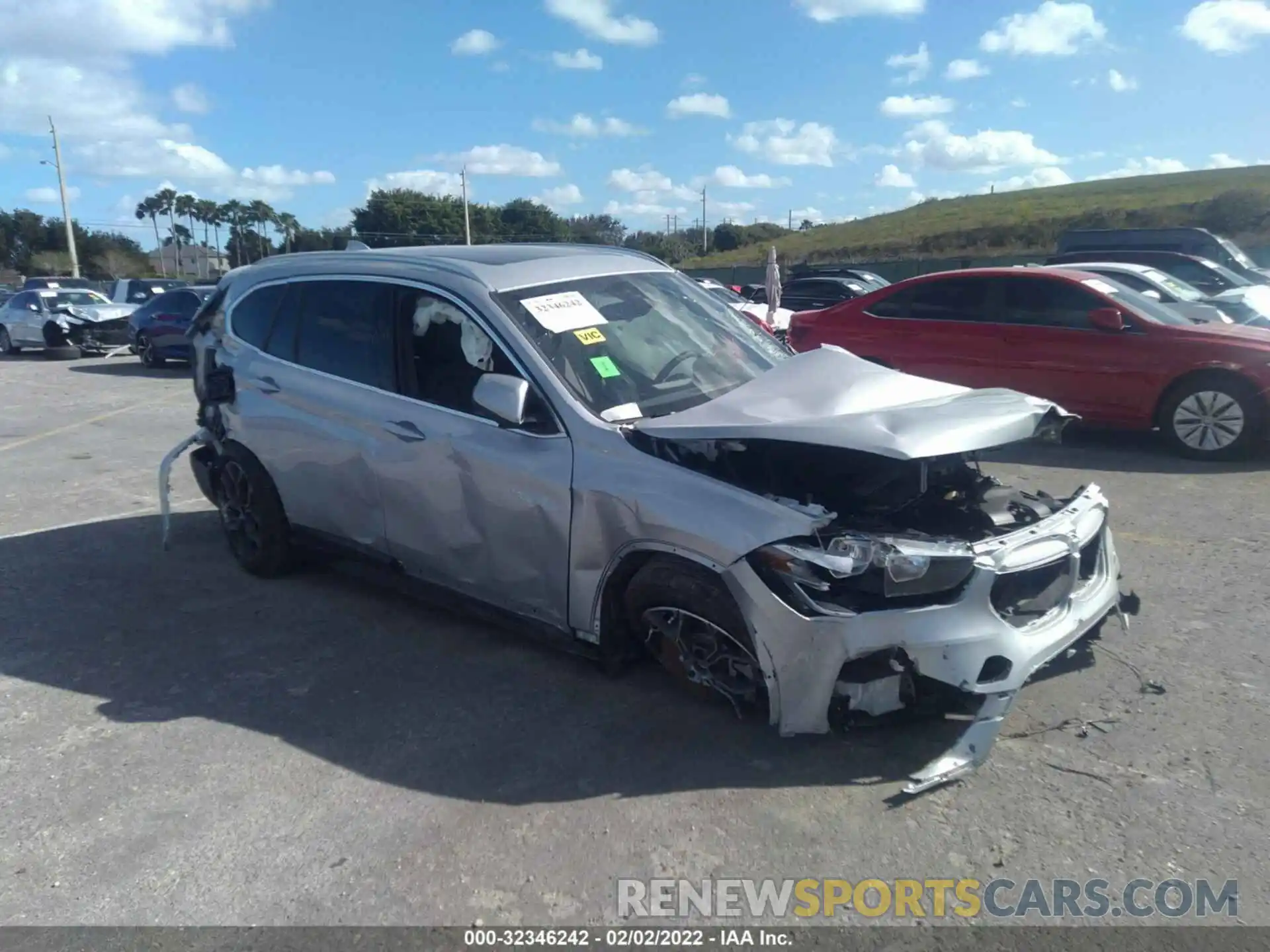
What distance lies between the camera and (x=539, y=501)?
4.20 m

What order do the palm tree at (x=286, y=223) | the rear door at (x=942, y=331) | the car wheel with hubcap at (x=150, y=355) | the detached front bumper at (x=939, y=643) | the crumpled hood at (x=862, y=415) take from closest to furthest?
the detached front bumper at (x=939, y=643)
the crumpled hood at (x=862, y=415)
the rear door at (x=942, y=331)
the car wheel with hubcap at (x=150, y=355)
the palm tree at (x=286, y=223)

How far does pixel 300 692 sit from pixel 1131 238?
18.1 m

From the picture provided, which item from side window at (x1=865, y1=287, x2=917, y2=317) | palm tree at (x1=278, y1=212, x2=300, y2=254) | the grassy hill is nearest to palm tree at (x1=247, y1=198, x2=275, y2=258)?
palm tree at (x1=278, y1=212, x2=300, y2=254)

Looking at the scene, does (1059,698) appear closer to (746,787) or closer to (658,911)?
(746,787)

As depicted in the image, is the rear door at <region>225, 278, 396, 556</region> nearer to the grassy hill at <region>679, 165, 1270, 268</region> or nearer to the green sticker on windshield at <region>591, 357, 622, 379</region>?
the green sticker on windshield at <region>591, 357, 622, 379</region>

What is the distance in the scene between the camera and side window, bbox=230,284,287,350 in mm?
5820

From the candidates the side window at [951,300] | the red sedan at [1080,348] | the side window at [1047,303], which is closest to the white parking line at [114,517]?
the red sedan at [1080,348]

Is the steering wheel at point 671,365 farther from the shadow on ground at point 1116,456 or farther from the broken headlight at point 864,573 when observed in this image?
the shadow on ground at point 1116,456

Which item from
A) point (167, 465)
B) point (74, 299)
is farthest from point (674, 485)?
point (74, 299)

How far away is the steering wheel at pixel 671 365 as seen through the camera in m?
4.54

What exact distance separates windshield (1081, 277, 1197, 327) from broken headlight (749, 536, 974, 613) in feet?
21.8

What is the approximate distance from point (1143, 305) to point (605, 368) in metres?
6.92

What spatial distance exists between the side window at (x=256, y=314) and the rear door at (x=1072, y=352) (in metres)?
6.81

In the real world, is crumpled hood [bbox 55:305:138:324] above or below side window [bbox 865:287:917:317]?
below
